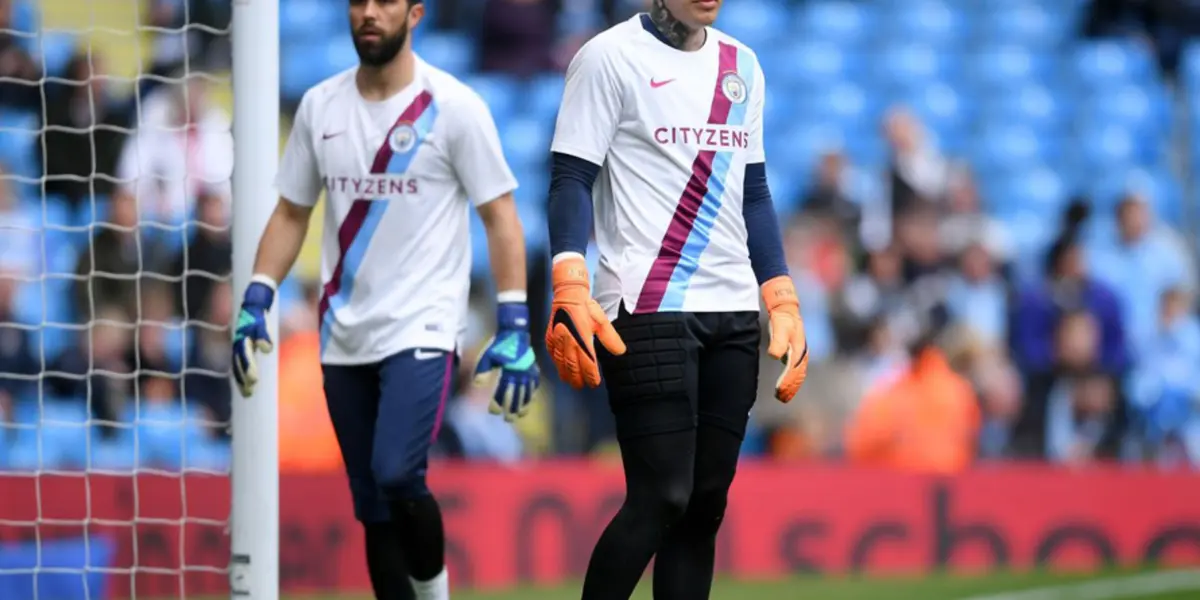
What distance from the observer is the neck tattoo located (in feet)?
17.6

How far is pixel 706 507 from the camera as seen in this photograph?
532 centimetres

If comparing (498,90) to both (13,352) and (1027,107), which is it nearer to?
(1027,107)

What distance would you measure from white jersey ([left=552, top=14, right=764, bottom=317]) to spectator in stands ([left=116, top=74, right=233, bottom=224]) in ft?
19.3

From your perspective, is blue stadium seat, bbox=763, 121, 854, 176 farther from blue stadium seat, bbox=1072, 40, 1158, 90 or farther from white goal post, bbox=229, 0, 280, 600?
white goal post, bbox=229, 0, 280, 600

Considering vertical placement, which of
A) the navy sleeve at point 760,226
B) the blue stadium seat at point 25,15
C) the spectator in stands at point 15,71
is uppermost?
the blue stadium seat at point 25,15

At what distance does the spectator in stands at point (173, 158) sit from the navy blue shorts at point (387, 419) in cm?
475

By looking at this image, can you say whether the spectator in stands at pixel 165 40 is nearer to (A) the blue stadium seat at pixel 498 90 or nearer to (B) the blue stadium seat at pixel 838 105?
(A) the blue stadium seat at pixel 498 90

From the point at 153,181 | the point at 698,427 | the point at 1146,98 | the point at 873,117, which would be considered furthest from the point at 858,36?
the point at 698,427

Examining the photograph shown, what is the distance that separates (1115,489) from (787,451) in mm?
1896

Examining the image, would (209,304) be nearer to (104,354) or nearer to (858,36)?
(104,354)

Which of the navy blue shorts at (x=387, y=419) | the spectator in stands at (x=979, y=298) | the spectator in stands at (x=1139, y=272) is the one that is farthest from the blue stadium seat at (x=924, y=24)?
the navy blue shorts at (x=387, y=419)

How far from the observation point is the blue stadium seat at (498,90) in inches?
528

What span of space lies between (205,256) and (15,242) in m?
1.13

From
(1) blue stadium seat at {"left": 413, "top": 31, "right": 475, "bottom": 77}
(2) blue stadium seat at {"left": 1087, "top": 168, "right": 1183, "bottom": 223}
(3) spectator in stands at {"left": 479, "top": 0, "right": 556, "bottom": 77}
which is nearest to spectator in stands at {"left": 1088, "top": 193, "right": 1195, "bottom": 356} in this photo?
(2) blue stadium seat at {"left": 1087, "top": 168, "right": 1183, "bottom": 223}
